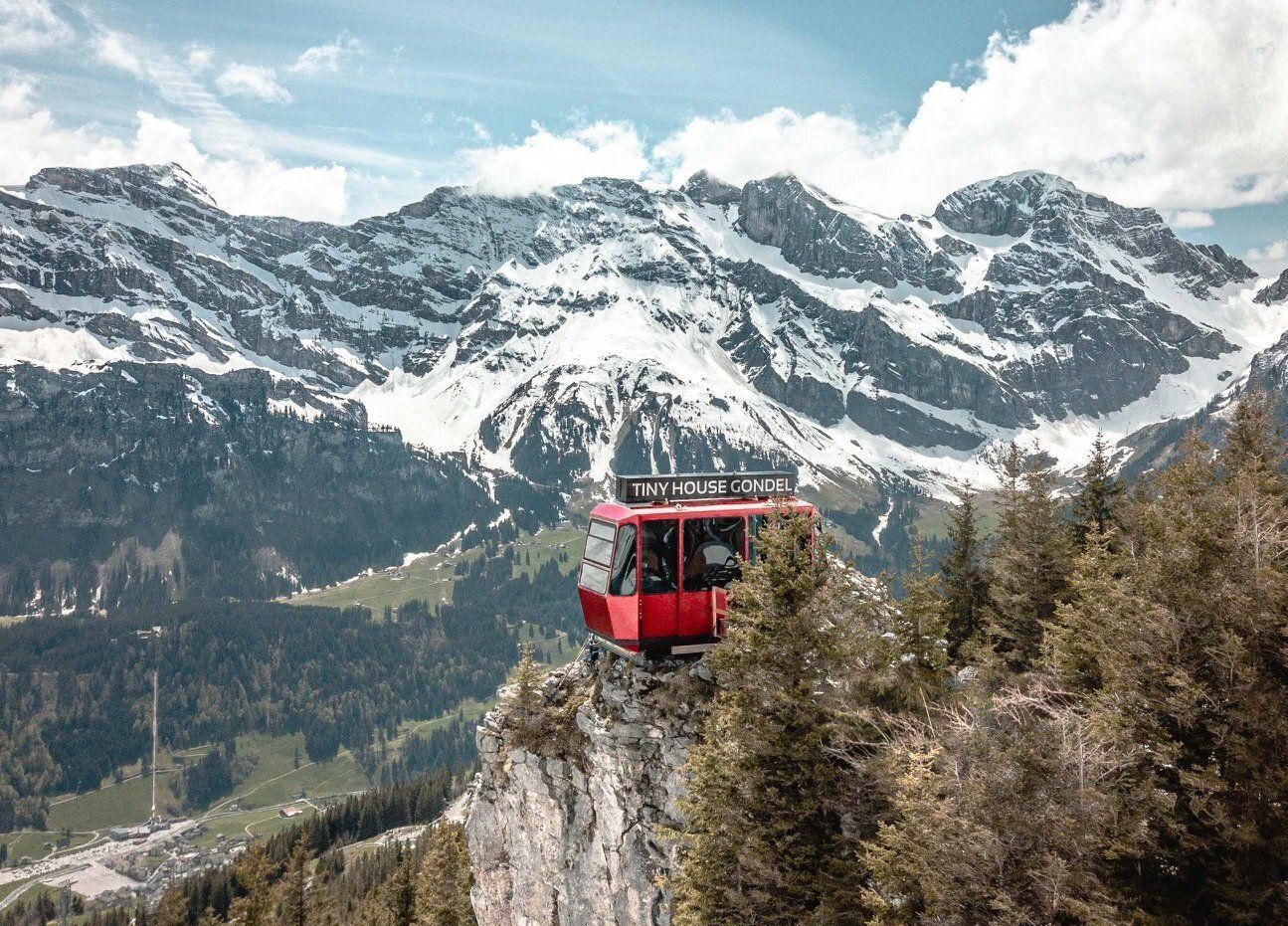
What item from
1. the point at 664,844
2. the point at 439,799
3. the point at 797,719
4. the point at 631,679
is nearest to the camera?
the point at 797,719

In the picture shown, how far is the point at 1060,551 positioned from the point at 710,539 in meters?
22.7

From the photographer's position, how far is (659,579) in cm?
2739

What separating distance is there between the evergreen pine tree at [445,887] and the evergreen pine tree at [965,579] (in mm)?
36752

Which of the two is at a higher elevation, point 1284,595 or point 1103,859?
point 1284,595

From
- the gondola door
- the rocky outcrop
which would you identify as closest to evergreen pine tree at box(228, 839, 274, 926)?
the rocky outcrop

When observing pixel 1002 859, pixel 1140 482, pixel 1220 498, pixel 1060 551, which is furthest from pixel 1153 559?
pixel 1140 482

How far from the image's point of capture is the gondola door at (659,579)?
27.1 meters

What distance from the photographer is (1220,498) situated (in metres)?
17.8

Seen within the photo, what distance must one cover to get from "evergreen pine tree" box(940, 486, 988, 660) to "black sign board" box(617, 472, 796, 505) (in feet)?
65.8

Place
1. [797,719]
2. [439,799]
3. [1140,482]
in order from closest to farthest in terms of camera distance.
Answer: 1. [797,719]
2. [1140,482]
3. [439,799]

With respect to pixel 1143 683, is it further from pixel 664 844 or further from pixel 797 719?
pixel 664 844

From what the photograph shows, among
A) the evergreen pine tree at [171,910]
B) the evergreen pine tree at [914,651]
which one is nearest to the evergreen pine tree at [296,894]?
the evergreen pine tree at [171,910]

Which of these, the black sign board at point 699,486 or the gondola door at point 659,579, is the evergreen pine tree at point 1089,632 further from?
the gondola door at point 659,579

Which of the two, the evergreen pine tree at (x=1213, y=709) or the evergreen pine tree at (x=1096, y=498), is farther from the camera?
the evergreen pine tree at (x=1096, y=498)
